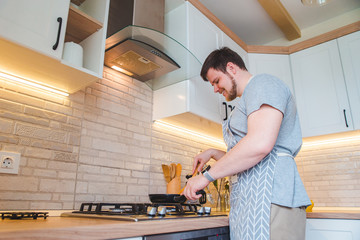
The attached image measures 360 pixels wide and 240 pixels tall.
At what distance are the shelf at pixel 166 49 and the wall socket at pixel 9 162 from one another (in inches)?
31.0

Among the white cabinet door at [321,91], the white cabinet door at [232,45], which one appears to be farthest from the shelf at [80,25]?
the white cabinet door at [321,91]

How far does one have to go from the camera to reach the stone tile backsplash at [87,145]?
134 cm

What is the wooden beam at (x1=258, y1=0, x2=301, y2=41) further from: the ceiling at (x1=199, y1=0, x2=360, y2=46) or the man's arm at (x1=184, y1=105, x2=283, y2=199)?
the man's arm at (x1=184, y1=105, x2=283, y2=199)

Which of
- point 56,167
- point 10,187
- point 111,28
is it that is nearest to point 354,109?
point 111,28

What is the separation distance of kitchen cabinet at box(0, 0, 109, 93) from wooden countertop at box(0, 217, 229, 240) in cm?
70

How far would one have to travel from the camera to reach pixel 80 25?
1527 millimetres

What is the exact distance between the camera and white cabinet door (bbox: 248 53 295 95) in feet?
9.18

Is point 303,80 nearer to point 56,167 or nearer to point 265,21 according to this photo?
point 265,21

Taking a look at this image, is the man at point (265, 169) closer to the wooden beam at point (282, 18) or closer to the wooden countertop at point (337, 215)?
the wooden countertop at point (337, 215)

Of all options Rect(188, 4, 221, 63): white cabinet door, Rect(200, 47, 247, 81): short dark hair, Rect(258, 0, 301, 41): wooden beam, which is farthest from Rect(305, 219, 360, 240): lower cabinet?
Rect(258, 0, 301, 41): wooden beam

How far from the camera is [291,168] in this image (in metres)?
1.10

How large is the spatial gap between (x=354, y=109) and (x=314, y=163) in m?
0.71

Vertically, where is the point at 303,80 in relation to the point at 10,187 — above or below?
above

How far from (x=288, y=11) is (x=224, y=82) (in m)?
1.93
